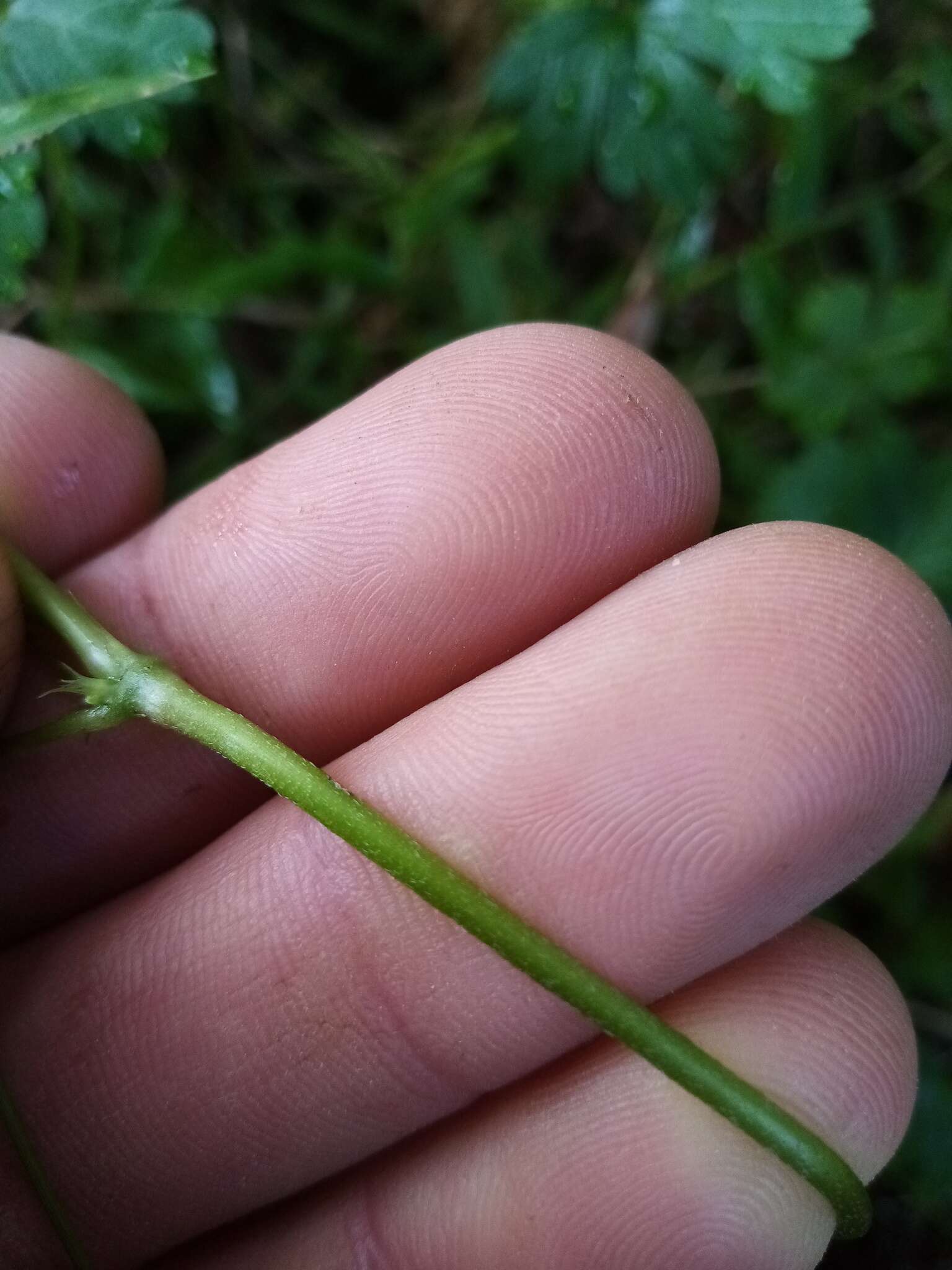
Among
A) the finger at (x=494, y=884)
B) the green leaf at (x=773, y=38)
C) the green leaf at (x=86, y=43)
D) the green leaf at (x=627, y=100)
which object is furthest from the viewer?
the green leaf at (x=627, y=100)

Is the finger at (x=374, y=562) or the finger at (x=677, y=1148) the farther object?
the finger at (x=374, y=562)

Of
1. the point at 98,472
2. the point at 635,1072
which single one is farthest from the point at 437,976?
the point at 98,472

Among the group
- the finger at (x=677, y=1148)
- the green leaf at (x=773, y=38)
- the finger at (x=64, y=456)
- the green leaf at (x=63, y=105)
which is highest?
the green leaf at (x=63, y=105)

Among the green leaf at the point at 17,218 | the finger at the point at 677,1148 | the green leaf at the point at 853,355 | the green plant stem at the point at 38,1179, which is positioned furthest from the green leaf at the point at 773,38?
the green plant stem at the point at 38,1179

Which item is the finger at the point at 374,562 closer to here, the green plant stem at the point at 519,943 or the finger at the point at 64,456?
the finger at the point at 64,456

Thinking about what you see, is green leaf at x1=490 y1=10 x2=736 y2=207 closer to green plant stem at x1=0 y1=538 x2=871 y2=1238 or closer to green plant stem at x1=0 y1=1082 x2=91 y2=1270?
green plant stem at x1=0 y1=538 x2=871 y2=1238

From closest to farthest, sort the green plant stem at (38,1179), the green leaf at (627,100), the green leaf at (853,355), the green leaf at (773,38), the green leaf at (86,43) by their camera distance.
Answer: the green plant stem at (38,1179) → the green leaf at (86,43) → the green leaf at (773,38) → the green leaf at (627,100) → the green leaf at (853,355)

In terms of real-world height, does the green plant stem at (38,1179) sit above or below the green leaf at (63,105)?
below
